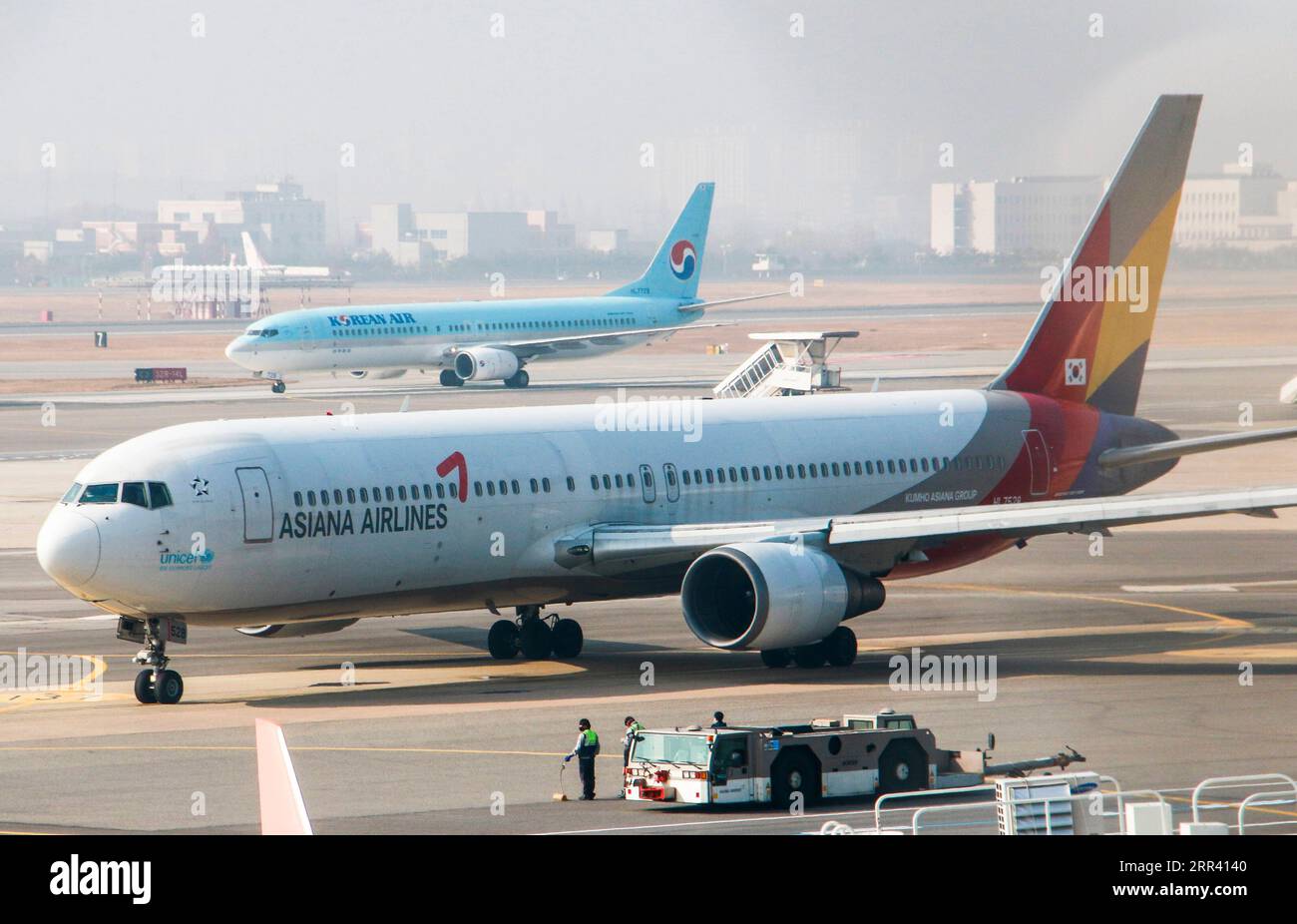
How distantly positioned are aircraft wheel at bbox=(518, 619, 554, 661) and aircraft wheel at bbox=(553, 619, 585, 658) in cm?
13

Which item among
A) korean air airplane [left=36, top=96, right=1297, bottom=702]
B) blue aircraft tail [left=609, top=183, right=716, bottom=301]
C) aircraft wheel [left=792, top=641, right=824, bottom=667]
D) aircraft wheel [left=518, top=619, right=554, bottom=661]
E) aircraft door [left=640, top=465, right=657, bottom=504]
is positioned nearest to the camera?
korean air airplane [left=36, top=96, right=1297, bottom=702]

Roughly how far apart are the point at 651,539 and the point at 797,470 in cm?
510

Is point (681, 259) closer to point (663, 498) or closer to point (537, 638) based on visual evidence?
point (663, 498)

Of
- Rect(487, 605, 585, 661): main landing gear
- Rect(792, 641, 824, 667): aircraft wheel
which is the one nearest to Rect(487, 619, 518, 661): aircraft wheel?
Rect(487, 605, 585, 661): main landing gear

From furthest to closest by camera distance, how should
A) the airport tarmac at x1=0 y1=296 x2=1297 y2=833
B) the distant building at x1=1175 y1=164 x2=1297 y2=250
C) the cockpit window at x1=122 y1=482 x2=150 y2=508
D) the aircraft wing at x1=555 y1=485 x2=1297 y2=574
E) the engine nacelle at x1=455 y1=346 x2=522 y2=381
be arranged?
the engine nacelle at x1=455 y1=346 x2=522 y2=381, the aircraft wing at x1=555 y1=485 x2=1297 y2=574, the cockpit window at x1=122 y1=482 x2=150 y2=508, the airport tarmac at x1=0 y1=296 x2=1297 y2=833, the distant building at x1=1175 y1=164 x2=1297 y2=250

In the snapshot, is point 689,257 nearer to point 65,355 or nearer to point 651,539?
point 65,355

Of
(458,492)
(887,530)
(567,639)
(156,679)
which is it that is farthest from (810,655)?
(156,679)

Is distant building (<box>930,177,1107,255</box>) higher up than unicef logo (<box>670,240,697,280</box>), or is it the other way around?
unicef logo (<box>670,240,697,280</box>)

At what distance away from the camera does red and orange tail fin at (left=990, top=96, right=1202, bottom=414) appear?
141 feet

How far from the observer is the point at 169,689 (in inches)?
1335

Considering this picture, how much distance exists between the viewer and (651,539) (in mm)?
37156

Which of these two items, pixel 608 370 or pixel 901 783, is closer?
pixel 901 783

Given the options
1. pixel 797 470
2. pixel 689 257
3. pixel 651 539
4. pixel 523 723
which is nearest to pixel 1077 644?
pixel 797 470

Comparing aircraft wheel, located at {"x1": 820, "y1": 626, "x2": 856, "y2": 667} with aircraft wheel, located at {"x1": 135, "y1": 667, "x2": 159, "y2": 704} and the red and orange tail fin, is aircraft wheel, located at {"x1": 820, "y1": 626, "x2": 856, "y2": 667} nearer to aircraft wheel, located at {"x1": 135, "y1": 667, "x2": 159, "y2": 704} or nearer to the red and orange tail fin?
the red and orange tail fin
